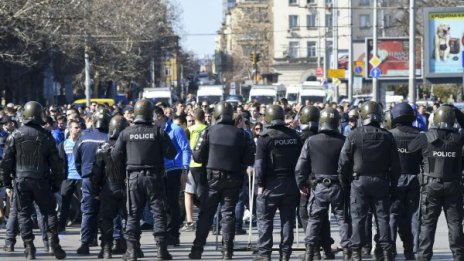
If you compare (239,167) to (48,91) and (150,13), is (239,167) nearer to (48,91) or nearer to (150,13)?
(150,13)

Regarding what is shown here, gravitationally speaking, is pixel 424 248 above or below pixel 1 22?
below

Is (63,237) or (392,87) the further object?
(392,87)

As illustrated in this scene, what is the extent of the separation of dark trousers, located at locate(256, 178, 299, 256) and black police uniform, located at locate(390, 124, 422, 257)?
3.86ft

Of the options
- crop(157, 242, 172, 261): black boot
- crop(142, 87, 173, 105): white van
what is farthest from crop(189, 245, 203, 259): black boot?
crop(142, 87, 173, 105): white van

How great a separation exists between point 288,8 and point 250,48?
763cm

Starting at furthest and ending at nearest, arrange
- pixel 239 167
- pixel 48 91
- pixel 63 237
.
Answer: pixel 48 91, pixel 63 237, pixel 239 167

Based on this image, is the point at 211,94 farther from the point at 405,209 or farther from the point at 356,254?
the point at 356,254

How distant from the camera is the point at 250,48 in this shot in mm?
123312

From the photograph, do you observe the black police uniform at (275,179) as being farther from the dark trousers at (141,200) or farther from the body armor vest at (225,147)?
the dark trousers at (141,200)

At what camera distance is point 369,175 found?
561 inches

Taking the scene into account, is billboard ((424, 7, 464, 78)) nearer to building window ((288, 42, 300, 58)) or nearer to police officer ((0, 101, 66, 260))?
police officer ((0, 101, 66, 260))

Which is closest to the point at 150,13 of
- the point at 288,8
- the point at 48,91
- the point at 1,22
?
the point at 48,91

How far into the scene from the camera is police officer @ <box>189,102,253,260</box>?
15.1m

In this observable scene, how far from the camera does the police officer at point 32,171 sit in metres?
15.2
